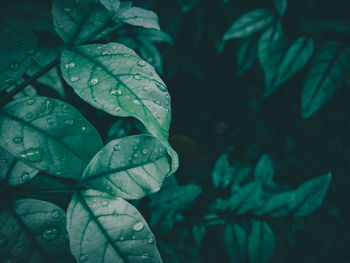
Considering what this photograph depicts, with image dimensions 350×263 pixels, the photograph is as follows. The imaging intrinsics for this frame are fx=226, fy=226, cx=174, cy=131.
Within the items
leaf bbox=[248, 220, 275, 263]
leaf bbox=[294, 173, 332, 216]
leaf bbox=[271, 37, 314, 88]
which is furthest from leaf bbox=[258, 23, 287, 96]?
leaf bbox=[248, 220, 275, 263]

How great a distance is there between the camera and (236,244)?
780 millimetres

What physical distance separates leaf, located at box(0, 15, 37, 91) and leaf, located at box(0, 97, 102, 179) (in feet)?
0.15

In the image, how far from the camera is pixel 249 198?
810mm

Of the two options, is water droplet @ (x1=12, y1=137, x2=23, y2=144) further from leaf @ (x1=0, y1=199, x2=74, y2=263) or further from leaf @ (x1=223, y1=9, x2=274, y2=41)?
leaf @ (x1=223, y1=9, x2=274, y2=41)

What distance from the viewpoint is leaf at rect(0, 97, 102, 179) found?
0.39 metres

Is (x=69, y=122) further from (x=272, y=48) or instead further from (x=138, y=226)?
(x=272, y=48)

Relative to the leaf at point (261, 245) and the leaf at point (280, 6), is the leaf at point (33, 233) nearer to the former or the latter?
the leaf at point (261, 245)

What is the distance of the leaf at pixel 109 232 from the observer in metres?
0.36

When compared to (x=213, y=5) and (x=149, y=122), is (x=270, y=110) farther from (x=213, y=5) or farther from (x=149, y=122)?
(x=149, y=122)

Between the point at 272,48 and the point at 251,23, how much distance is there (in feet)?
0.42

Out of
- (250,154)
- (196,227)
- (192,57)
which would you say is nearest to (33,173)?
(196,227)

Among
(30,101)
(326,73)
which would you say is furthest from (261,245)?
(30,101)

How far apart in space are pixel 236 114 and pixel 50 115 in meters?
1.30

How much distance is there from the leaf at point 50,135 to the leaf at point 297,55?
77 cm
